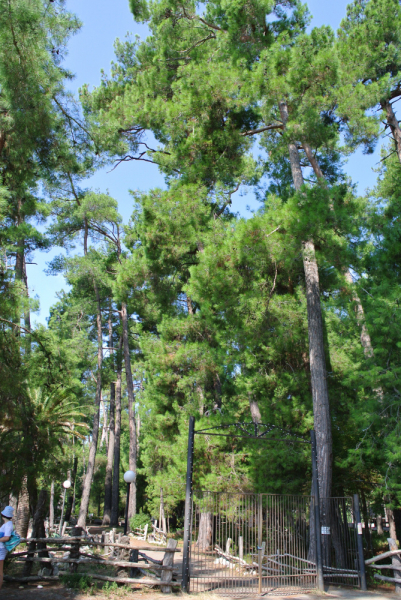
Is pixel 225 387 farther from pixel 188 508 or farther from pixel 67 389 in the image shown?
pixel 188 508

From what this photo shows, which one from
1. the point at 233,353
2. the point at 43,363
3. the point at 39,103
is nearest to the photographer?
the point at 39,103

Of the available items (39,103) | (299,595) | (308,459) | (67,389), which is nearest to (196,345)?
(67,389)

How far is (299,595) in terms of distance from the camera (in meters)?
7.05

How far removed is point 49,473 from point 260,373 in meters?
5.43

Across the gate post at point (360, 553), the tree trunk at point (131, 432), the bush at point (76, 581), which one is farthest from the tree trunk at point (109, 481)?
the gate post at point (360, 553)

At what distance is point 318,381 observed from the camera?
28.5ft

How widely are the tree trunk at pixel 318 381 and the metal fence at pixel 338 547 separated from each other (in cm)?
26

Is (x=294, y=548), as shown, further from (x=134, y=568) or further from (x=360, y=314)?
(x=360, y=314)

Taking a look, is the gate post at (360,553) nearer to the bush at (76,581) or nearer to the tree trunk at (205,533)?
the bush at (76,581)

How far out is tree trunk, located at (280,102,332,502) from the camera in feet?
27.2

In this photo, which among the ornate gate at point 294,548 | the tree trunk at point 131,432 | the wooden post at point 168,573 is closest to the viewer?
the wooden post at point 168,573

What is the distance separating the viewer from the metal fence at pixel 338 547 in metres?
7.95

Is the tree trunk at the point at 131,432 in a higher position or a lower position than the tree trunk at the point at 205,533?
higher

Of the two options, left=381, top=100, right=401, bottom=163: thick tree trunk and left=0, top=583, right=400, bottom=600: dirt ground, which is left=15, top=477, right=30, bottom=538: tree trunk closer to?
left=0, top=583, right=400, bottom=600: dirt ground
